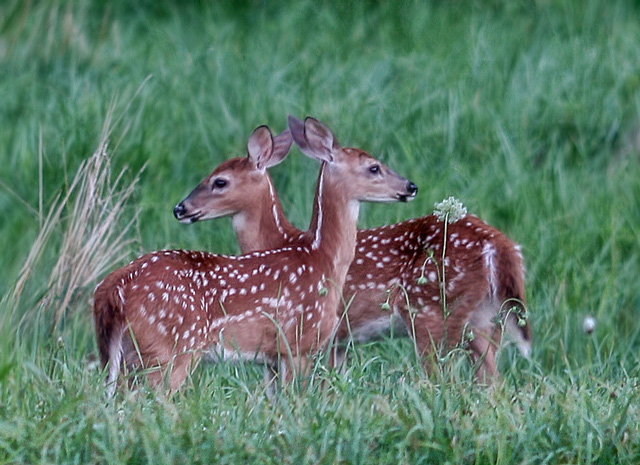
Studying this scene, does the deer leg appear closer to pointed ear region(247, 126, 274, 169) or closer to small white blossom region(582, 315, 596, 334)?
small white blossom region(582, 315, 596, 334)

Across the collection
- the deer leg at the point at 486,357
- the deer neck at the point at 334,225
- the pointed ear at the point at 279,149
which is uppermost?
the pointed ear at the point at 279,149

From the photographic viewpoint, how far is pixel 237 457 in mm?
3818

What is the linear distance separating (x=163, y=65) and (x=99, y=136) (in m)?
1.40

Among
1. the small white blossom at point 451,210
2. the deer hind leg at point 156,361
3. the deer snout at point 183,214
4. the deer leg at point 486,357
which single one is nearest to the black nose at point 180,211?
the deer snout at point 183,214

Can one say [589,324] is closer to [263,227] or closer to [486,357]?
[486,357]

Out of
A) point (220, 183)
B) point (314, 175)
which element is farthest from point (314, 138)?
point (314, 175)

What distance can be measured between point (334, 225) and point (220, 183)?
0.68 meters

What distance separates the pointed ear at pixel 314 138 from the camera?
5.55 meters

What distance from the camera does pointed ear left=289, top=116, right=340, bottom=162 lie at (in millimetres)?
5551

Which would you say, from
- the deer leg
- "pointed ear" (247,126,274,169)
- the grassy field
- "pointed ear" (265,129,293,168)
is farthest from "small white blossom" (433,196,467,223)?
"pointed ear" (265,129,293,168)

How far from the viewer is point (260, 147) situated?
588 centimetres

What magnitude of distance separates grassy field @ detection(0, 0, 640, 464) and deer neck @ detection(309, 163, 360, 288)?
48 centimetres

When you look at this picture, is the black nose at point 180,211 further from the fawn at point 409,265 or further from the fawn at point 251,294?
the fawn at point 251,294

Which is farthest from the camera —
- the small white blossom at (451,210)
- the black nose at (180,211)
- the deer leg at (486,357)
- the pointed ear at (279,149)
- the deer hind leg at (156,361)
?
the pointed ear at (279,149)
